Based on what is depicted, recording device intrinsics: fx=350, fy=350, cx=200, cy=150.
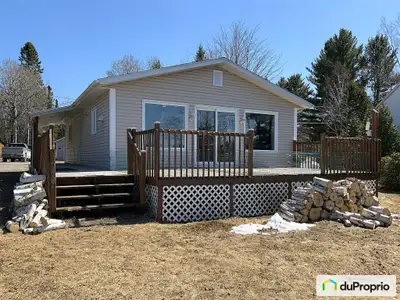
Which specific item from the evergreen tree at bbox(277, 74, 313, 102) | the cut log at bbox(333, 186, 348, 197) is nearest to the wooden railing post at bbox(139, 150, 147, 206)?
the cut log at bbox(333, 186, 348, 197)

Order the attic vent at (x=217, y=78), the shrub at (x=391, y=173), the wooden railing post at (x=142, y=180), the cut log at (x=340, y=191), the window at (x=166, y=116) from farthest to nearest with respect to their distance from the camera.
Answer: the shrub at (x=391, y=173)
the attic vent at (x=217, y=78)
the window at (x=166, y=116)
the wooden railing post at (x=142, y=180)
the cut log at (x=340, y=191)

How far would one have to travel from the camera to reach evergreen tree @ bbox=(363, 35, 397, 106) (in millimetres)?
29562

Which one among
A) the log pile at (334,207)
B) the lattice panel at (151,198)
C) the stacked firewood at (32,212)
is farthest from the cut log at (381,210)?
the stacked firewood at (32,212)

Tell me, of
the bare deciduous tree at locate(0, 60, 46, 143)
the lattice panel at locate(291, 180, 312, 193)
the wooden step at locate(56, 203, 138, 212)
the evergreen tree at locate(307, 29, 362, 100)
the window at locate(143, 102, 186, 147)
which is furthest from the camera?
the bare deciduous tree at locate(0, 60, 46, 143)

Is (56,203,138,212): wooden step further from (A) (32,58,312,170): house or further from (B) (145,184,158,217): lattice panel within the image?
(A) (32,58,312,170): house

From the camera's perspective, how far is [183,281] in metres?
3.64

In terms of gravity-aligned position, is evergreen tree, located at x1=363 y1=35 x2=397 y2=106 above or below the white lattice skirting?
above

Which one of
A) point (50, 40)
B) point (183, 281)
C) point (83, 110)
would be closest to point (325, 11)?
point (83, 110)

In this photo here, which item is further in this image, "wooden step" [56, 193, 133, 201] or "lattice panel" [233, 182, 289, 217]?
"lattice panel" [233, 182, 289, 217]

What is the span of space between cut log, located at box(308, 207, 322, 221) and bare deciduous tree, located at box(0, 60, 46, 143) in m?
37.6

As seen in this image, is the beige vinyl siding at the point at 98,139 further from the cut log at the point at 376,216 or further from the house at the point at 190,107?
the cut log at the point at 376,216

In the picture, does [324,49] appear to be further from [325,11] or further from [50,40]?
[50,40]

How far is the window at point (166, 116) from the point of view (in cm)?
1021

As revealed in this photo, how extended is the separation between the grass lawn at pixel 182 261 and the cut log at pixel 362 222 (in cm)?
15
